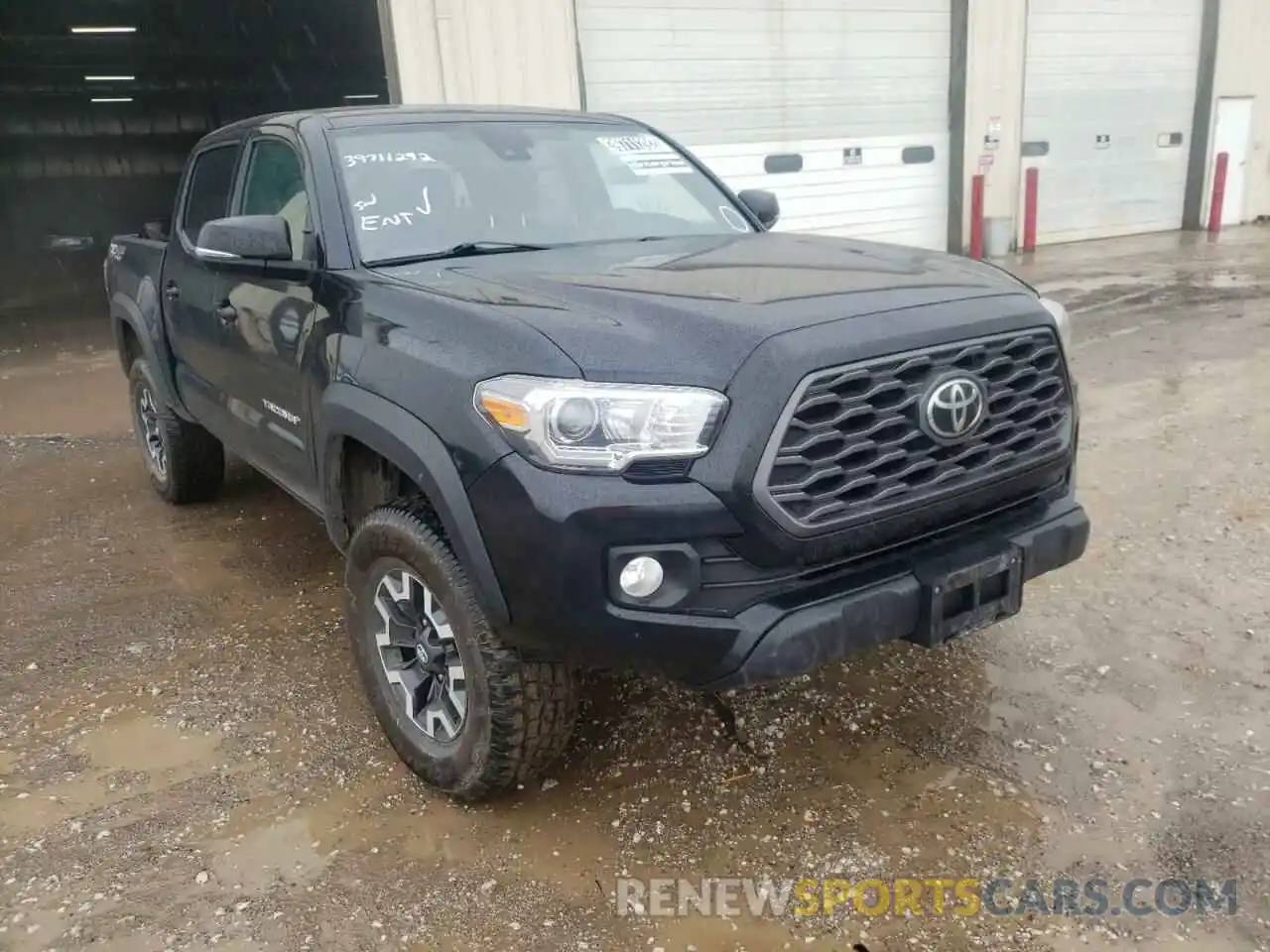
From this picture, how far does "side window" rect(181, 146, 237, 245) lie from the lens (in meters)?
4.32

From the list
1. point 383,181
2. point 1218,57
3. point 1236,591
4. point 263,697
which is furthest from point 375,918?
point 1218,57

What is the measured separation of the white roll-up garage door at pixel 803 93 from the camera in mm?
10938

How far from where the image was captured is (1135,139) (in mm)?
16125

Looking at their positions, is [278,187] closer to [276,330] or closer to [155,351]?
[276,330]

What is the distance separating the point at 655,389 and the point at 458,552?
64 centimetres

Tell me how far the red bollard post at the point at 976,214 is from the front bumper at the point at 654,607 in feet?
41.0

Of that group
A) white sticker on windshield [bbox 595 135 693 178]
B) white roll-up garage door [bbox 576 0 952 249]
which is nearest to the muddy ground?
white sticker on windshield [bbox 595 135 693 178]

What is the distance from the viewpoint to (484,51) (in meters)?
9.70

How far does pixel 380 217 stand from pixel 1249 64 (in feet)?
59.7

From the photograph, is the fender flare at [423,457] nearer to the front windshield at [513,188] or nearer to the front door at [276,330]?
the front door at [276,330]

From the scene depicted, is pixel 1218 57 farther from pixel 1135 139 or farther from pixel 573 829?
pixel 573 829

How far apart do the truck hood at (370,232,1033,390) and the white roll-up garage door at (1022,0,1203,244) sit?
13.1 metres

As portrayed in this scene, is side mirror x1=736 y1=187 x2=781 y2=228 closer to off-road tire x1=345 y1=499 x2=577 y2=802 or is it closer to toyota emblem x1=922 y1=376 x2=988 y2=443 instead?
toyota emblem x1=922 y1=376 x2=988 y2=443

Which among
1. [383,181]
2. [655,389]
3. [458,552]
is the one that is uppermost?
[383,181]
